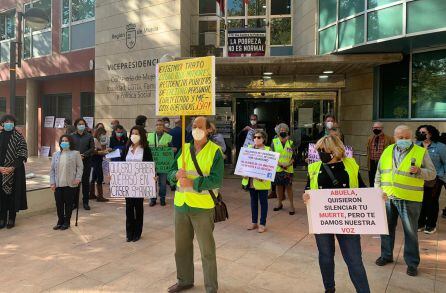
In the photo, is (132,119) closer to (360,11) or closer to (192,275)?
(360,11)

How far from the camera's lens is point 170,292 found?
13.5 ft

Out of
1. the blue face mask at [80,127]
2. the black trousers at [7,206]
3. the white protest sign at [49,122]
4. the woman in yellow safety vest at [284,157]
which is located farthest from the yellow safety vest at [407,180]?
the white protest sign at [49,122]

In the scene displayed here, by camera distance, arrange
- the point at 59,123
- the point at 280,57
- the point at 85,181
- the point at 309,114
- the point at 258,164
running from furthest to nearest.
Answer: the point at 59,123
the point at 309,114
the point at 280,57
the point at 85,181
the point at 258,164

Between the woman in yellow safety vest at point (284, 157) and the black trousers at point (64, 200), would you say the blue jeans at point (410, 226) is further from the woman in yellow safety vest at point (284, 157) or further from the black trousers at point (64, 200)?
the black trousers at point (64, 200)

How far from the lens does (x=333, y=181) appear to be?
374cm

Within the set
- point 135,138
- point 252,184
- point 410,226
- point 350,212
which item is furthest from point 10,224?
point 410,226

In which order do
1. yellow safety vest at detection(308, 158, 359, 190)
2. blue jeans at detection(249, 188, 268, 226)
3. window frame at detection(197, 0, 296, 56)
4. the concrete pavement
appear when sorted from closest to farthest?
yellow safety vest at detection(308, 158, 359, 190)
the concrete pavement
blue jeans at detection(249, 188, 268, 226)
window frame at detection(197, 0, 296, 56)

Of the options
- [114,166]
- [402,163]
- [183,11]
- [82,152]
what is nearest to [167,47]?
[183,11]

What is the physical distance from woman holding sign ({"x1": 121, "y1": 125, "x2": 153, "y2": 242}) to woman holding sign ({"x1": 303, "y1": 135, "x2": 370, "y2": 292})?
3.02 meters

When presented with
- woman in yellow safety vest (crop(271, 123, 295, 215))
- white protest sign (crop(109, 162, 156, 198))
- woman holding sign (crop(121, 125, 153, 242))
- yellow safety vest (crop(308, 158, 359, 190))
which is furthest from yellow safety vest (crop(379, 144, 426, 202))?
woman holding sign (crop(121, 125, 153, 242))

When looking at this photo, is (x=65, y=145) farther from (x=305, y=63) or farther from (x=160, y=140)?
(x=305, y=63)

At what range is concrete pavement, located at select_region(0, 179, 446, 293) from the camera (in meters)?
4.34

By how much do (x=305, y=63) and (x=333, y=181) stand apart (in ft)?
23.1

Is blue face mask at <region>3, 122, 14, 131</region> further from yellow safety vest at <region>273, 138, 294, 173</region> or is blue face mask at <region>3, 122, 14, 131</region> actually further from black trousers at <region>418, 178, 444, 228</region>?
black trousers at <region>418, 178, 444, 228</region>
